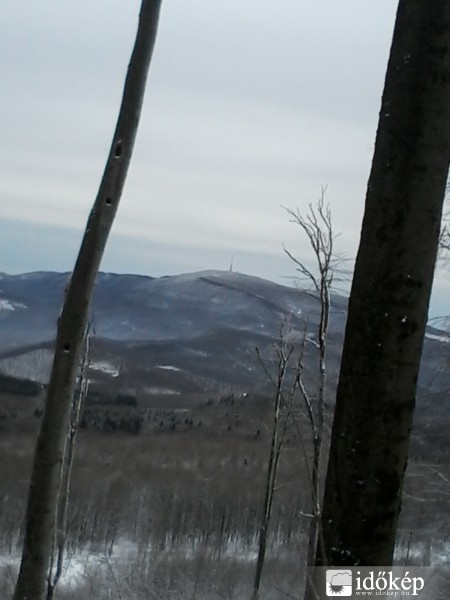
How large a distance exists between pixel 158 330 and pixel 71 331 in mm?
48716

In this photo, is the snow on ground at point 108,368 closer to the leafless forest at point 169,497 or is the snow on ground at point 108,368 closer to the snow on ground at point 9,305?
the leafless forest at point 169,497

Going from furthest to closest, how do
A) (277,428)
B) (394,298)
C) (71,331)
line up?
1. (277,428)
2. (71,331)
3. (394,298)

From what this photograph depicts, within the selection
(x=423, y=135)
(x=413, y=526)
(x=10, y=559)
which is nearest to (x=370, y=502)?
(x=423, y=135)

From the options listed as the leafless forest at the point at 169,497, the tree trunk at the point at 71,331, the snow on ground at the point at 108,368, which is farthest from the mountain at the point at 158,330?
the tree trunk at the point at 71,331

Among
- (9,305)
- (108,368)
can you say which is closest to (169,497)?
(108,368)

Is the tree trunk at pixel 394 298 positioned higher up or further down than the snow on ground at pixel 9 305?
higher up

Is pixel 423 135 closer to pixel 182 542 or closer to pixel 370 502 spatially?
pixel 370 502

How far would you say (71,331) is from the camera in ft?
15.0

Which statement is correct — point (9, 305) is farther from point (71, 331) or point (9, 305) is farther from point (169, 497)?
point (71, 331)

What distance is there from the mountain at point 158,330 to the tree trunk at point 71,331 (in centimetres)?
2929

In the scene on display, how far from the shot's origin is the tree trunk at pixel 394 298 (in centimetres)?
235

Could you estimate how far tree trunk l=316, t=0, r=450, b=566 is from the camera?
235 cm

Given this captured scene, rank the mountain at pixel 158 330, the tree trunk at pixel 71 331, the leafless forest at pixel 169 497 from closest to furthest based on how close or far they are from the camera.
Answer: the tree trunk at pixel 71 331 → the leafless forest at pixel 169 497 → the mountain at pixel 158 330

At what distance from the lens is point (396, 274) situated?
2361 mm
